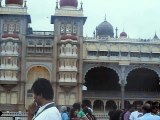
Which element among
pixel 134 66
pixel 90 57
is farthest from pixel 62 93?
pixel 134 66

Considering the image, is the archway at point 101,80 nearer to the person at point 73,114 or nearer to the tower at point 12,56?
the tower at point 12,56

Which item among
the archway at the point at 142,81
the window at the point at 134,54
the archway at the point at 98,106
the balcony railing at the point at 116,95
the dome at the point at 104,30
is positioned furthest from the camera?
the dome at the point at 104,30

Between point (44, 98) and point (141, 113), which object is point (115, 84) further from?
point (44, 98)

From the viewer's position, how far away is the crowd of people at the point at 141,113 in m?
6.57

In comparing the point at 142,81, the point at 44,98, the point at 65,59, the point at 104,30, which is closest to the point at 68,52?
the point at 65,59

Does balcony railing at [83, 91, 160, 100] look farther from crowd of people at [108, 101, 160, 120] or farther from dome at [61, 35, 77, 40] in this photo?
crowd of people at [108, 101, 160, 120]

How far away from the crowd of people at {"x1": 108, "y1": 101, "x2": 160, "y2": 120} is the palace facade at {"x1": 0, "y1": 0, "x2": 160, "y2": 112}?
98.9 ft

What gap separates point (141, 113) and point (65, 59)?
31843 millimetres

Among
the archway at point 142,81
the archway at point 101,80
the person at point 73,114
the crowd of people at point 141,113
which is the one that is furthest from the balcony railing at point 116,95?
the crowd of people at point 141,113

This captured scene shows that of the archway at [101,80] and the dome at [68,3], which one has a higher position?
the dome at [68,3]

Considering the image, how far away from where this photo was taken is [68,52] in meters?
41.3

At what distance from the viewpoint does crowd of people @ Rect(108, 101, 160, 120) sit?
6.57 m

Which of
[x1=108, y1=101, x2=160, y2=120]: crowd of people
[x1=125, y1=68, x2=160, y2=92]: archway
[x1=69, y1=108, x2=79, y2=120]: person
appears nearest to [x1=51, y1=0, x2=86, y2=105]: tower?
[x1=125, y1=68, x2=160, y2=92]: archway

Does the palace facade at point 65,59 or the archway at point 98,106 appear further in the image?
the archway at point 98,106
